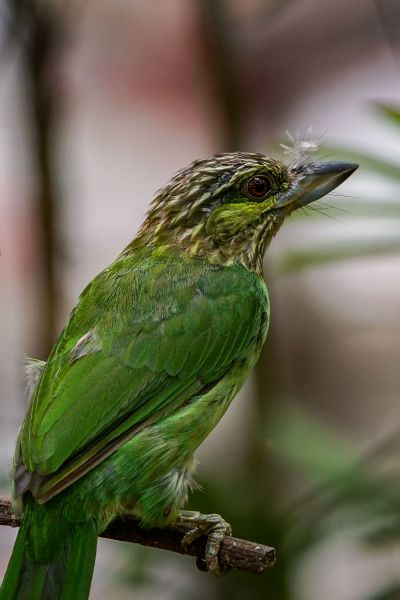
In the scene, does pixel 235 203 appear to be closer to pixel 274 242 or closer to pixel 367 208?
pixel 367 208

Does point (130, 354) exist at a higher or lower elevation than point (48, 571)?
higher

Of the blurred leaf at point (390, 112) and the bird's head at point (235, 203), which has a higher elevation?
the blurred leaf at point (390, 112)

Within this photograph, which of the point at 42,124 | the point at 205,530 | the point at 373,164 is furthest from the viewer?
the point at 42,124

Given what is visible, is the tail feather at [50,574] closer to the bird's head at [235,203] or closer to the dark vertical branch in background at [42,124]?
the bird's head at [235,203]

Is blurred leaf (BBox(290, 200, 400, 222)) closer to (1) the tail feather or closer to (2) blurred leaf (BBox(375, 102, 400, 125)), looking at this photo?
(2) blurred leaf (BBox(375, 102, 400, 125))

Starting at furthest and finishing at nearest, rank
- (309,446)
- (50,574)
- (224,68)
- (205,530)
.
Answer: (224,68) < (309,446) < (205,530) < (50,574)

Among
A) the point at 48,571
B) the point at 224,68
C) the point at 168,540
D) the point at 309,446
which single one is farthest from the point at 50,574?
the point at 224,68

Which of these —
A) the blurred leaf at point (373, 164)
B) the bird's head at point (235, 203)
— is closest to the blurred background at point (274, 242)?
the blurred leaf at point (373, 164)
